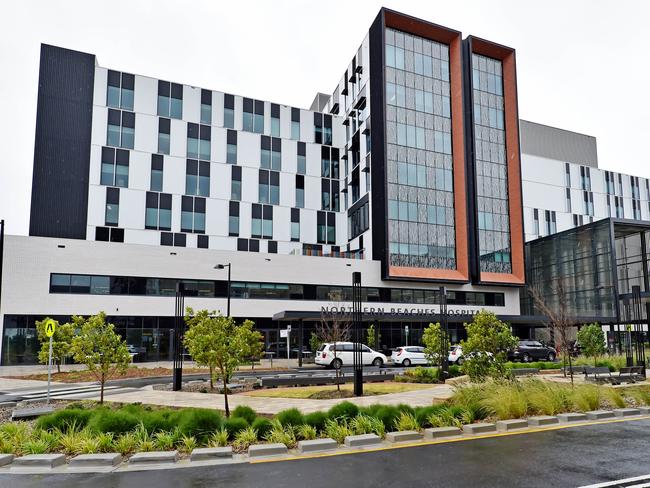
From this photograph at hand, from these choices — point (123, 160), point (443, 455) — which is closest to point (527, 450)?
point (443, 455)

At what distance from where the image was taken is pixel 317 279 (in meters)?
45.5

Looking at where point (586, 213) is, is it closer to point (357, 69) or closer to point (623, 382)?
point (357, 69)

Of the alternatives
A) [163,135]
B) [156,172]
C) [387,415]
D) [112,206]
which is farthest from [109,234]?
[387,415]

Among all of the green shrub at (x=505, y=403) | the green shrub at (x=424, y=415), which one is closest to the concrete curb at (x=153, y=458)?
the green shrub at (x=424, y=415)

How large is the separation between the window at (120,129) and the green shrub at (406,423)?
4327 centimetres

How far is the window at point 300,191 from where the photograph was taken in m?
53.7

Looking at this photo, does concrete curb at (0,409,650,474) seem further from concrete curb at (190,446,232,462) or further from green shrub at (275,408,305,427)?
green shrub at (275,408,305,427)

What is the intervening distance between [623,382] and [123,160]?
42.0m

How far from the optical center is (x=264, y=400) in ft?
53.0

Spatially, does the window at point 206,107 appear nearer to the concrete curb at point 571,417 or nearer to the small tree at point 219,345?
the small tree at point 219,345

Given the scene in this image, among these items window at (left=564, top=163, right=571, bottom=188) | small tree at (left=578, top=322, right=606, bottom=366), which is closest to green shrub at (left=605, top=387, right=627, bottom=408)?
small tree at (left=578, top=322, right=606, bottom=366)

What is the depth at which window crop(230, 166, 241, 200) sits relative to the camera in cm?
5103

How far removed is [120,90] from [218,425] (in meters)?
44.6

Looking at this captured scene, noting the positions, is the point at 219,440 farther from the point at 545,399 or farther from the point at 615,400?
the point at 615,400
